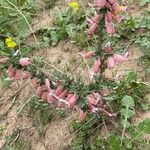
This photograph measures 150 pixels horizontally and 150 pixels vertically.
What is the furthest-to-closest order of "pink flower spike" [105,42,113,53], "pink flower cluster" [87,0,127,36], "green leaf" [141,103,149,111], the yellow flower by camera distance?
the yellow flower < "green leaf" [141,103,149,111] < "pink flower spike" [105,42,113,53] < "pink flower cluster" [87,0,127,36]

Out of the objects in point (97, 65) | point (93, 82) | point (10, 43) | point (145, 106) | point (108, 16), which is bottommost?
point (145, 106)

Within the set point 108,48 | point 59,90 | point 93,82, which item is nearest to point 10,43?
point 93,82

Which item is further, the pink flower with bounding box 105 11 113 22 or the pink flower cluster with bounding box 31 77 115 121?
the pink flower cluster with bounding box 31 77 115 121

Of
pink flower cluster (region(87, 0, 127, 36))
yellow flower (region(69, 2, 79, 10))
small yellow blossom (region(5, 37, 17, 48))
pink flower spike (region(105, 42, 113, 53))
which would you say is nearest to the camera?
pink flower cluster (region(87, 0, 127, 36))

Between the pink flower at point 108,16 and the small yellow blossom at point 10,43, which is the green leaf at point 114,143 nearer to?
the pink flower at point 108,16

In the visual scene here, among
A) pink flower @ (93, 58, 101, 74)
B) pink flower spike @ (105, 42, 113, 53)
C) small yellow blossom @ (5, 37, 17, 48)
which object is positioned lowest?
small yellow blossom @ (5, 37, 17, 48)

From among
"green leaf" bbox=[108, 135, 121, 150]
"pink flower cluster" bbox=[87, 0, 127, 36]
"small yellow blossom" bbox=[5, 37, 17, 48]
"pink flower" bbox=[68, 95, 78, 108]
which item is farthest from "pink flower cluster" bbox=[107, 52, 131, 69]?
"small yellow blossom" bbox=[5, 37, 17, 48]

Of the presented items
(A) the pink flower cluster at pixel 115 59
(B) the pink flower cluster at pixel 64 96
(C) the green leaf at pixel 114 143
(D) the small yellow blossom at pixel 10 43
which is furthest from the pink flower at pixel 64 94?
(D) the small yellow blossom at pixel 10 43

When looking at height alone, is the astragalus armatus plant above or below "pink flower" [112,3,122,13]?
below

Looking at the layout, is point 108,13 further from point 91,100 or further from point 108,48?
point 91,100

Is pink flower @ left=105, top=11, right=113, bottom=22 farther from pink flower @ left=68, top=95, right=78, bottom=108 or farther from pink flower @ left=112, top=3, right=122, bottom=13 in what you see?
pink flower @ left=68, top=95, right=78, bottom=108

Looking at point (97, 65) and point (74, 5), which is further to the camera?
point (74, 5)
